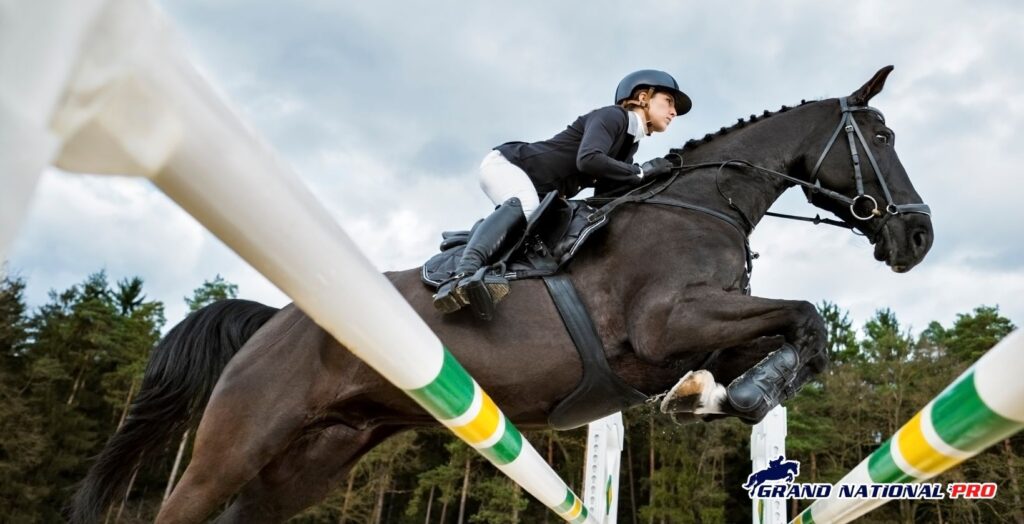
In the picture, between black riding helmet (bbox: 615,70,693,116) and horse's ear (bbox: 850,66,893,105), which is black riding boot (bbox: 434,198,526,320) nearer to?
black riding helmet (bbox: 615,70,693,116)

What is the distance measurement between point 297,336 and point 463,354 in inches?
33.8

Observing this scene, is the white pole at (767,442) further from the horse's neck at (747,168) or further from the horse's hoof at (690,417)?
the horse's hoof at (690,417)

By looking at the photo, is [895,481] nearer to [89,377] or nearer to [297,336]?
[297,336]

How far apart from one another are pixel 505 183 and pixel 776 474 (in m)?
2.98

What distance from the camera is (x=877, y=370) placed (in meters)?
27.0

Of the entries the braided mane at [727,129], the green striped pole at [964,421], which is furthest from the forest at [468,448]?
the green striped pole at [964,421]

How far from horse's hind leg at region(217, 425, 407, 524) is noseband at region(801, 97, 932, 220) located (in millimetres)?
2578

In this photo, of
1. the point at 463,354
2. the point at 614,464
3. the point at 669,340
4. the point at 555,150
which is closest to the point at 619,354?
the point at 669,340

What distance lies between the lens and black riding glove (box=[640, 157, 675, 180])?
3.62 m

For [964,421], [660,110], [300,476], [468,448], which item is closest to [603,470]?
[300,476]

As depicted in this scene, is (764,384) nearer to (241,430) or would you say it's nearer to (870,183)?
(870,183)

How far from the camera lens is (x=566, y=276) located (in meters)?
3.33

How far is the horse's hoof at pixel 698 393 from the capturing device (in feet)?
9.42

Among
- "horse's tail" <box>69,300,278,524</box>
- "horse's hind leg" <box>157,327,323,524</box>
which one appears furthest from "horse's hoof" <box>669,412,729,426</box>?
"horse's tail" <box>69,300,278,524</box>
